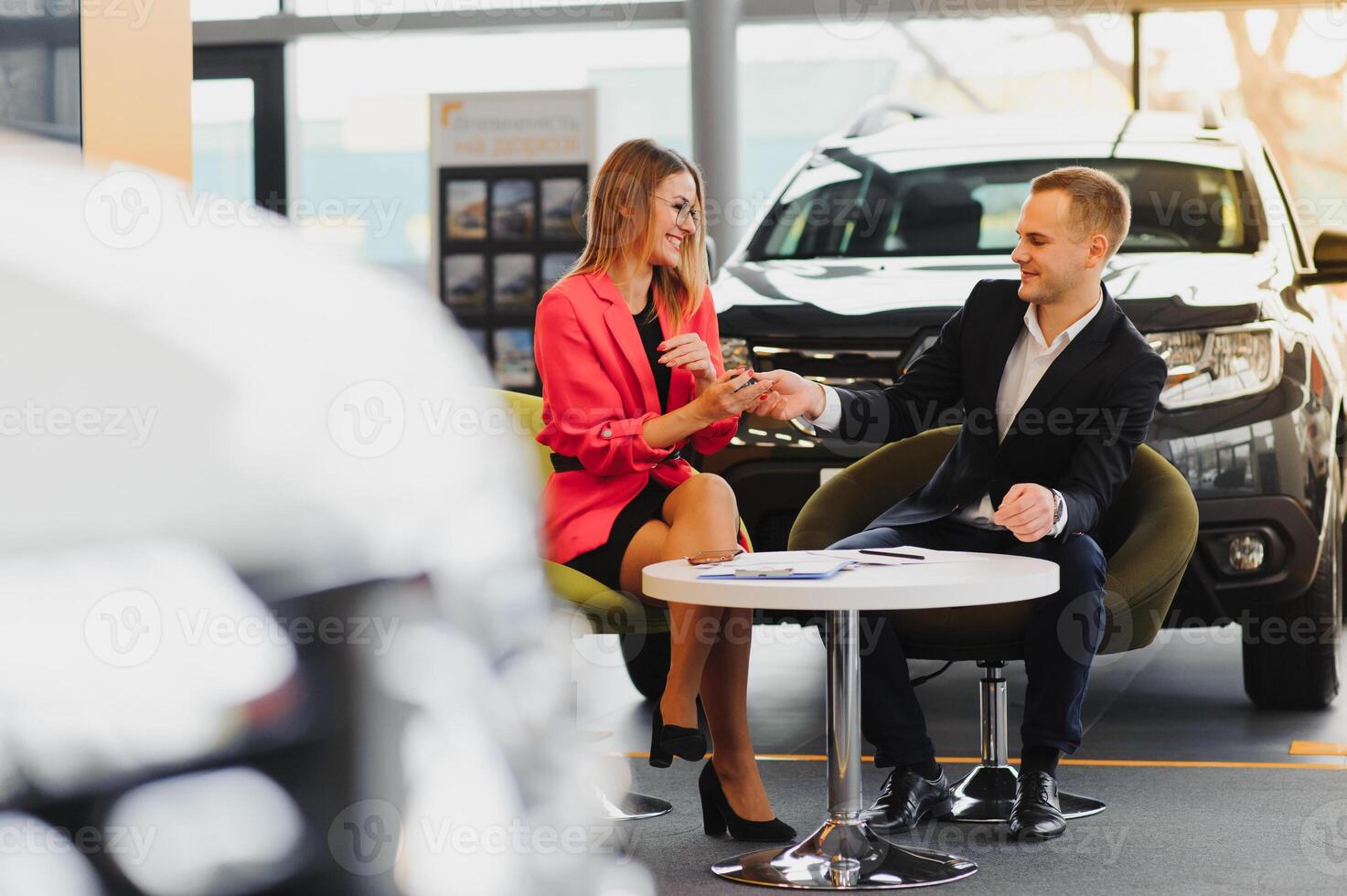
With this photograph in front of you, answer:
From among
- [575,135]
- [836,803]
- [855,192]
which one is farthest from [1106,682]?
[575,135]

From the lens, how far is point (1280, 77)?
28.0 ft

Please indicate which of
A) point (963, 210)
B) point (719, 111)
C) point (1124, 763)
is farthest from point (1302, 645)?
point (719, 111)

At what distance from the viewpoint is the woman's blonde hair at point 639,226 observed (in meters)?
3.27

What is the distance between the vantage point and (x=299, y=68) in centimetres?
1001

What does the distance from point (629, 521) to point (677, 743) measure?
1.68ft

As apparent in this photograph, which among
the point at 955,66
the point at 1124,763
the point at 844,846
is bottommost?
the point at 1124,763

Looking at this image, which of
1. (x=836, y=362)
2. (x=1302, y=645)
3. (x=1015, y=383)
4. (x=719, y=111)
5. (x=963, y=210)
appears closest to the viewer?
(x=1015, y=383)

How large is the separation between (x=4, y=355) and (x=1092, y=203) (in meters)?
2.12

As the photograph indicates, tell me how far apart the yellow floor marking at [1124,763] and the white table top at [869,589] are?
103 cm

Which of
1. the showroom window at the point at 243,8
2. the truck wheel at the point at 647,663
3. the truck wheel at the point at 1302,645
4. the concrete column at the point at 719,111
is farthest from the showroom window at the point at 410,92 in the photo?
the truck wheel at the point at 1302,645

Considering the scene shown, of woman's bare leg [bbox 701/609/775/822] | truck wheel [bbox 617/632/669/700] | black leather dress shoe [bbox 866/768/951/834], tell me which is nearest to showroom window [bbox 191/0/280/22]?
truck wheel [bbox 617/632/669/700]

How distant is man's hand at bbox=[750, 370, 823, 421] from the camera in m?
3.19

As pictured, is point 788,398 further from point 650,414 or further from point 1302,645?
point 1302,645

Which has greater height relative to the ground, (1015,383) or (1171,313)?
(1171,313)
